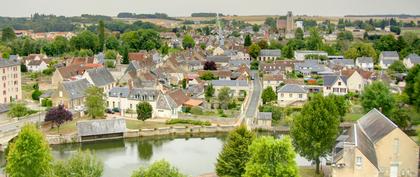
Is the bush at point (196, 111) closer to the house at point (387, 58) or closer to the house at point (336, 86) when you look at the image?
the house at point (336, 86)

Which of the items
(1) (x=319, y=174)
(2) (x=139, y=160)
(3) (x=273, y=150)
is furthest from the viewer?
(2) (x=139, y=160)

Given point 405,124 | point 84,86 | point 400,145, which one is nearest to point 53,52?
point 84,86

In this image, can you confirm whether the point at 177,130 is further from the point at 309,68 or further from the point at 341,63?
the point at 341,63

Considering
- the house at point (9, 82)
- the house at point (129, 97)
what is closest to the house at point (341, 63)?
the house at point (129, 97)

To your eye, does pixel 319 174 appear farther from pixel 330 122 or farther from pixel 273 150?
pixel 273 150

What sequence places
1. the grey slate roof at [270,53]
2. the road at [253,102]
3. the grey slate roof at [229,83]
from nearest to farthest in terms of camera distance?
the road at [253,102]
the grey slate roof at [229,83]
the grey slate roof at [270,53]

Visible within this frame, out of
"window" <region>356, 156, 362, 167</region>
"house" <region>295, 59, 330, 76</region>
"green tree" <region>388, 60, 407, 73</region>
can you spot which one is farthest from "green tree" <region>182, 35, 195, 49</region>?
"window" <region>356, 156, 362, 167</region>
